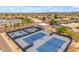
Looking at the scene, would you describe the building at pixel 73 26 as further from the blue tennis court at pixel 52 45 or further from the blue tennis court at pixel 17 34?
the blue tennis court at pixel 17 34

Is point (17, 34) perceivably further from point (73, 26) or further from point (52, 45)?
point (73, 26)

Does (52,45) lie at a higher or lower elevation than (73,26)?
lower

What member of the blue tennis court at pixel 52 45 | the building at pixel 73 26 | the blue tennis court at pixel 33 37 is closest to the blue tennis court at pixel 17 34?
the blue tennis court at pixel 33 37

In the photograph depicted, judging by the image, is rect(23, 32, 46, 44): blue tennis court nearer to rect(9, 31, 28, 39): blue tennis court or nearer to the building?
rect(9, 31, 28, 39): blue tennis court

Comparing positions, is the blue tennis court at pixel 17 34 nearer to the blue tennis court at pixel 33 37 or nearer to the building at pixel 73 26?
the blue tennis court at pixel 33 37

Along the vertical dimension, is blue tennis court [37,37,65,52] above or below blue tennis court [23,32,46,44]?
below

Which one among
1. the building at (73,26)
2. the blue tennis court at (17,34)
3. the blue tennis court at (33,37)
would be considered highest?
the building at (73,26)

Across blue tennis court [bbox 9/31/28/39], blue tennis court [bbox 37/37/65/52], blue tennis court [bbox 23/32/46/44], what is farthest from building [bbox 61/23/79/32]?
blue tennis court [bbox 9/31/28/39]

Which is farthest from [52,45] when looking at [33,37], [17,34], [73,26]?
[17,34]

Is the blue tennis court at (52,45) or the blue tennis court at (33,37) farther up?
the blue tennis court at (33,37)
